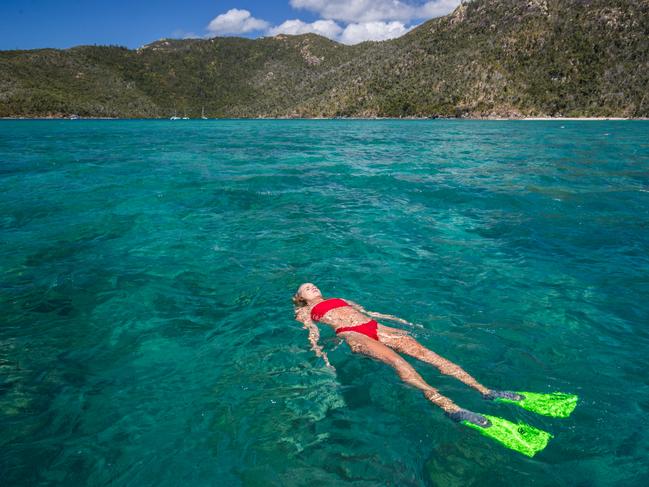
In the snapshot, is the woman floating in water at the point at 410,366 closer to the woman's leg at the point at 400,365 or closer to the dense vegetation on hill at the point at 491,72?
the woman's leg at the point at 400,365

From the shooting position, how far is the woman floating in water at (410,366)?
4.29 metres

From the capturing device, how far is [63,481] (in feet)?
12.8

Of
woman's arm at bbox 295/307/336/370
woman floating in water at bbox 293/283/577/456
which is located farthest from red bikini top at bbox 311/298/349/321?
woman's arm at bbox 295/307/336/370

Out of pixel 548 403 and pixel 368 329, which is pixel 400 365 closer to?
pixel 368 329

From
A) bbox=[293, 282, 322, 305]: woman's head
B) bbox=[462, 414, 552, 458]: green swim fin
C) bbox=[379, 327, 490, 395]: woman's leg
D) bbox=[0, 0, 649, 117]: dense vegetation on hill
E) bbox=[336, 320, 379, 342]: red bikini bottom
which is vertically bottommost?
bbox=[462, 414, 552, 458]: green swim fin

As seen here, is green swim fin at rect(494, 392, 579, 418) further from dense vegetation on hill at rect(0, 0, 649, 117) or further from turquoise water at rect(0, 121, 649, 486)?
dense vegetation on hill at rect(0, 0, 649, 117)

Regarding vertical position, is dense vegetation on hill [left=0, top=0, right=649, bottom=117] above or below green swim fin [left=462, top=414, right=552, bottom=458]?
above

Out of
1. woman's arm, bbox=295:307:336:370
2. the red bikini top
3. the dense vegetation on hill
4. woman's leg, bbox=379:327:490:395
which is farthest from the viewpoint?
the dense vegetation on hill

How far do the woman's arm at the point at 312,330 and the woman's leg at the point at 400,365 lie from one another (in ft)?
1.52

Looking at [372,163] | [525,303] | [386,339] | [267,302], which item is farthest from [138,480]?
[372,163]

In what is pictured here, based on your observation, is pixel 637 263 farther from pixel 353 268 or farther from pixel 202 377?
pixel 202 377

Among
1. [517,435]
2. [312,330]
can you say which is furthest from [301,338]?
[517,435]

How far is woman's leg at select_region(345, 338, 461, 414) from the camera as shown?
469cm

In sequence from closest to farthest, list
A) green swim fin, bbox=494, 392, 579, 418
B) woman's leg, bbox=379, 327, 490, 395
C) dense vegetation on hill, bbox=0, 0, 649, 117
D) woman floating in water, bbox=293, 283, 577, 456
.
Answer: woman floating in water, bbox=293, 283, 577, 456, green swim fin, bbox=494, 392, 579, 418, woman's leg, bbox=379, 327, 490, 395, dense vegetation on hill, bbox=0, 0, 649, 117
